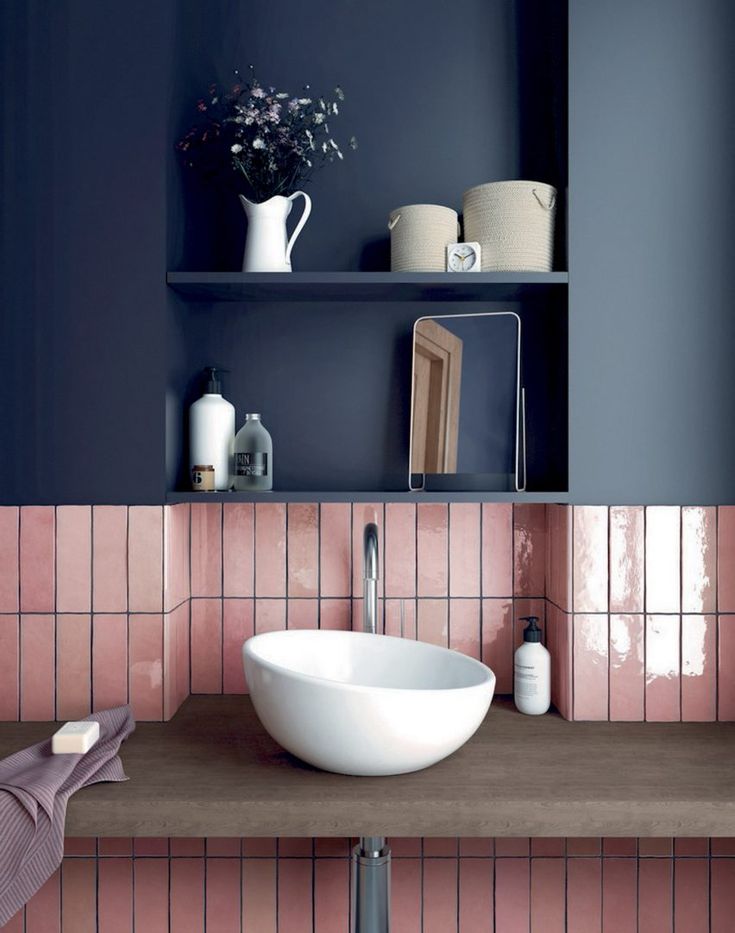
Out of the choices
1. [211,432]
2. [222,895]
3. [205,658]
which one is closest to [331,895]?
[222,895]

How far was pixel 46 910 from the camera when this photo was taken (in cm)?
168

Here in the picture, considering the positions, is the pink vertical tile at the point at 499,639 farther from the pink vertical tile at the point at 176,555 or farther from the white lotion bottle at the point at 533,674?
the pink vertical tile at the point at 176,555

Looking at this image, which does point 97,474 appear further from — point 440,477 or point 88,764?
point 440,477

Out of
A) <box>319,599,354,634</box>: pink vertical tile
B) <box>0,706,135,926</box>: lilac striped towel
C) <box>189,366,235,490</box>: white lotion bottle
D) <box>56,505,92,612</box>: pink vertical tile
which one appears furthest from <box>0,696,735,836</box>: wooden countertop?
<box>189,366,235,490</box>: white lotion bottle

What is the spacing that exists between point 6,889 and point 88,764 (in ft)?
0.70

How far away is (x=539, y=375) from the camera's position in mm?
1797

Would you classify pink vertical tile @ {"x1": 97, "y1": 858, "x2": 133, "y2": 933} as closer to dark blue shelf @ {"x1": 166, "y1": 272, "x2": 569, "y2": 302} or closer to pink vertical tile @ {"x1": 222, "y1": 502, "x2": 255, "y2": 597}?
pink vertical tile @ {"x1": 222, "y1": 502, "x2": 255, "y2": 597}

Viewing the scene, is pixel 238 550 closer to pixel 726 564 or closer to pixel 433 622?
pixel 433 622

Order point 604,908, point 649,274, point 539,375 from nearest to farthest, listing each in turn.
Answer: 1. point 649,274
2. point 604,908
3. point 539,375

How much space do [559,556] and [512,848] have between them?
652 millimetres

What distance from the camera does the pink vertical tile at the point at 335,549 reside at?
179 centimetres

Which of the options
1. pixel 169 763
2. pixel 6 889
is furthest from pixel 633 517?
pixel 6 889

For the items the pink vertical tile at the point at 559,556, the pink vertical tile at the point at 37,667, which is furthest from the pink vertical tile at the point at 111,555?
the pink vertical tile at the point at 559,556

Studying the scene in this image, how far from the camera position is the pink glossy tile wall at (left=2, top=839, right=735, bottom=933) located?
1683mm
